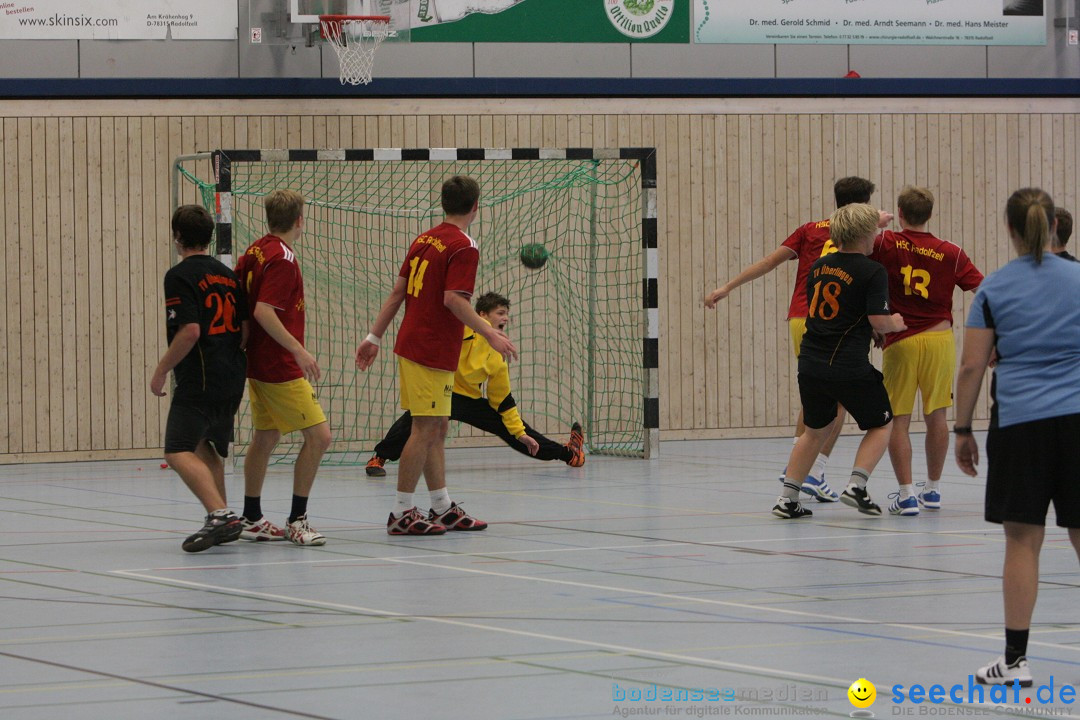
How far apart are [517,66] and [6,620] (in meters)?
11.0

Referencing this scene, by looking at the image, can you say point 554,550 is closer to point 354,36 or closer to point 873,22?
point 354,36

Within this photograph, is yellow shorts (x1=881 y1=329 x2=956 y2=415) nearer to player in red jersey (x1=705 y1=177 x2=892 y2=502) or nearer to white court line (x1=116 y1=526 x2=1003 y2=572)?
player in red jersey (x1=705 y1=177 x2=892 y2=502)

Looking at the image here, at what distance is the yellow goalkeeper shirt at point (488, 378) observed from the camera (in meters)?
12.4

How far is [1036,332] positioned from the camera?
16.1 feet

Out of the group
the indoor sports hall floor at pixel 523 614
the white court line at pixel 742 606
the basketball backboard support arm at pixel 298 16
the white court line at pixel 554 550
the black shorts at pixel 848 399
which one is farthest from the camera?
the basketball backboard support arm at pixel 298 16

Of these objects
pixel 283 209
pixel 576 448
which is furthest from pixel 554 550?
pixel 576 448

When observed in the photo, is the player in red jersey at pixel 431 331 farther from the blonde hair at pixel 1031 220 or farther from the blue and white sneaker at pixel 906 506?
the blonde hair at pixel 1031 220

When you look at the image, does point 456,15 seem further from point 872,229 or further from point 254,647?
point 254,647

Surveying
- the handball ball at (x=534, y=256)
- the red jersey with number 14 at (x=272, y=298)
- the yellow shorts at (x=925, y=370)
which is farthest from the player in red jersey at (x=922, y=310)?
the handball ball at (x=534, y=256)

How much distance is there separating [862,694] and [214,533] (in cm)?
442

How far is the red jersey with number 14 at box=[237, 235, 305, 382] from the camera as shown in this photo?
816 cm

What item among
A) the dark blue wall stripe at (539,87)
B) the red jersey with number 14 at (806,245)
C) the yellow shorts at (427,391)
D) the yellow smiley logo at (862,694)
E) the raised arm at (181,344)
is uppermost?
the dark blue wall stripe at (539,87)

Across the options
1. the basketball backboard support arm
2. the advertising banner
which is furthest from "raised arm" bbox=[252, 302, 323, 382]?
the advertising banner

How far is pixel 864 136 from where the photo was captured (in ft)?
55.6
